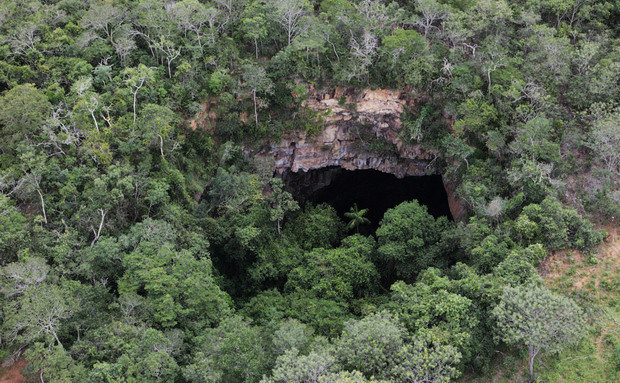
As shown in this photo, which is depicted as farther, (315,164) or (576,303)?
(315,164)

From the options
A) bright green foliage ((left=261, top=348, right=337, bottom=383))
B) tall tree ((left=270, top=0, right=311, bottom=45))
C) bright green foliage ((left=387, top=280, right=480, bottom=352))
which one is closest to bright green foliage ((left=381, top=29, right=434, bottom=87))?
tall tree ((left=270, top=0, right=311, bottom=45))

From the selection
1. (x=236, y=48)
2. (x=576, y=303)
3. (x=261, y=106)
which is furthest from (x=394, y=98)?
(x=576, y=303)

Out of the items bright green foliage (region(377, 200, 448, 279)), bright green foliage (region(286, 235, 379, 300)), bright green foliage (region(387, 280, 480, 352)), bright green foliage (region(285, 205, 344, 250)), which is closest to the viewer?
bright green foliage (region(387, 280, 480, 352))

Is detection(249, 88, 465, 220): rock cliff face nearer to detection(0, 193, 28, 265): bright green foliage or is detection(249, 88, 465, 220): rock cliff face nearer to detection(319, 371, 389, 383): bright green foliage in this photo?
Result: detection(0, 193, 28, 265): bright green foliage

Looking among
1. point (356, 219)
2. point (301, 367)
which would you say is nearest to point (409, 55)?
point (356, 219)

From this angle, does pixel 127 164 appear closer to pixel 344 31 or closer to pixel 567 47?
pixel 344 31

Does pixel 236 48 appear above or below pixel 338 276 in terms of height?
above

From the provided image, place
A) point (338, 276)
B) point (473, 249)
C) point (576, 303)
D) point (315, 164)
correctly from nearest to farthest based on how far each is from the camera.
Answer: point (576, 303), point (473, 249), point (338, 276), point (315, 164)
